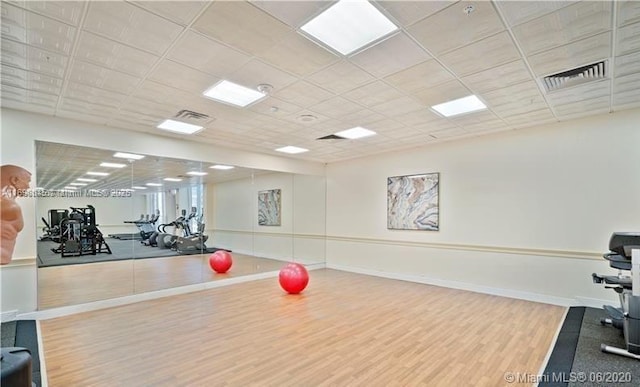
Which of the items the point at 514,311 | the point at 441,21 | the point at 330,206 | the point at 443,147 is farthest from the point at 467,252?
the point at 441,21

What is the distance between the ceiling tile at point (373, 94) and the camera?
3.61m

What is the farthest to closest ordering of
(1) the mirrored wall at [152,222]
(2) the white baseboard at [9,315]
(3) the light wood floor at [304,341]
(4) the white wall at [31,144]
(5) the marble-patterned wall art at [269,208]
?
1. (5) the marble-patterned wall art at [269,208]
2. (1) the mirrored wall at [152,222]
3. (4) the white wall at [31,144]
4. (2) the white baseboard at [9,315]
5. (3) the light wood floor at [304,341]

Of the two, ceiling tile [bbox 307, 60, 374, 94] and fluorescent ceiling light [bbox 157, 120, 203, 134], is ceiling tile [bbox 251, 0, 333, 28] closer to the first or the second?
ceiling tile [bbox 307, 60, 374, 94]

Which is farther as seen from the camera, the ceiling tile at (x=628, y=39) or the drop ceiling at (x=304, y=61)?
the ceiling tile at (x=628, y=39)

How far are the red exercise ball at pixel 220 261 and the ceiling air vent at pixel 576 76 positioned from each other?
21.2 feet

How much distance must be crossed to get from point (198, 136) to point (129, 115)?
1.35 m

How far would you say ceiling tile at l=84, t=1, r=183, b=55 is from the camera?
2.24 m

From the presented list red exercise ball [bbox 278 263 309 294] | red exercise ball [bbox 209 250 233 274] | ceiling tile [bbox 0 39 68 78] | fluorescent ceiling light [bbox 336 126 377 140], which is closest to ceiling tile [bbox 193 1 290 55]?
ceiling tile [bbox 0 39 68 78]

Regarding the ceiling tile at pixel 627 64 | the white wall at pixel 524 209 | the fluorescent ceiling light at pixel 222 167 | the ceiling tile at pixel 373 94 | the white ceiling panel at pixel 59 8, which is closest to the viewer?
the white ceiling panel at pixel 59 8

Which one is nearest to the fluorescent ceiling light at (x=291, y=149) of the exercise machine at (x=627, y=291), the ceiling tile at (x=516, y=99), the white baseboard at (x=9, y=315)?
the ceiling tile at (x=516, y=99)

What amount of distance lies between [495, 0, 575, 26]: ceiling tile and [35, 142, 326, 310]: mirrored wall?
18.4 ft

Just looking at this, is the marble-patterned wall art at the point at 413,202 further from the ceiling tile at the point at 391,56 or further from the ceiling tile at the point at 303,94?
the ceiling tile at the point at 391,56

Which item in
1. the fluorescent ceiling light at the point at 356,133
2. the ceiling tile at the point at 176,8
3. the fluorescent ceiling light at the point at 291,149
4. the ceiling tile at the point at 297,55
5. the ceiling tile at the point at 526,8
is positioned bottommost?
the fluorescent ceiling light at the point at 291,149

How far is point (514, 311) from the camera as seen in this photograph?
4633 mm
